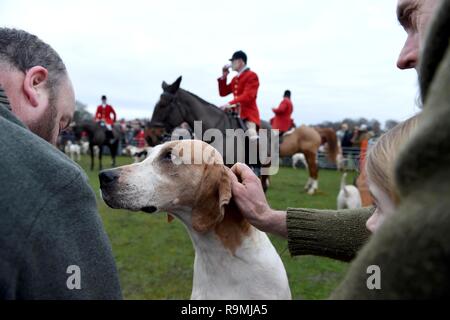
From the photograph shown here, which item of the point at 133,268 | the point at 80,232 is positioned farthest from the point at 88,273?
the point at 133,268

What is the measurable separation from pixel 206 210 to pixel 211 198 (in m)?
0.07

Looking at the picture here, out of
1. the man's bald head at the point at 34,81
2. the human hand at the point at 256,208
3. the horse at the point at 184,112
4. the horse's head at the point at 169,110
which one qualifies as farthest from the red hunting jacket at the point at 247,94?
the man's bald head at the point at 34,81

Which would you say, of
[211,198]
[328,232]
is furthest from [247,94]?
[328,232]

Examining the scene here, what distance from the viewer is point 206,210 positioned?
2.20m

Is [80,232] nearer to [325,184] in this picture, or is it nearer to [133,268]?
[133,268]

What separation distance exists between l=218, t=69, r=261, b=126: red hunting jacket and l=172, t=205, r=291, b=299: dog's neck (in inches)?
245

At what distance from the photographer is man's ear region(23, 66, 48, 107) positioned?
134cm

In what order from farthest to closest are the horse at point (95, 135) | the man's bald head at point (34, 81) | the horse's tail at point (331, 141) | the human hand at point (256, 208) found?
the horse at point (95, 135)
the horse's tail at point (331, 141)
the human hand at point (256, 208)
the man's bald head at point (34, 81)

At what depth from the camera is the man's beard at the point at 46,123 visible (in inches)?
55.6

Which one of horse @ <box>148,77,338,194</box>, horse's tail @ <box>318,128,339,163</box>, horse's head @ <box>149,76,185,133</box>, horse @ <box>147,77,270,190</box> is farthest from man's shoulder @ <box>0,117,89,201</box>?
horse's tail @ <box>318,128,339,163</box>

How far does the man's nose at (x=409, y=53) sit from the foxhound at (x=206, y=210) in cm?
104
